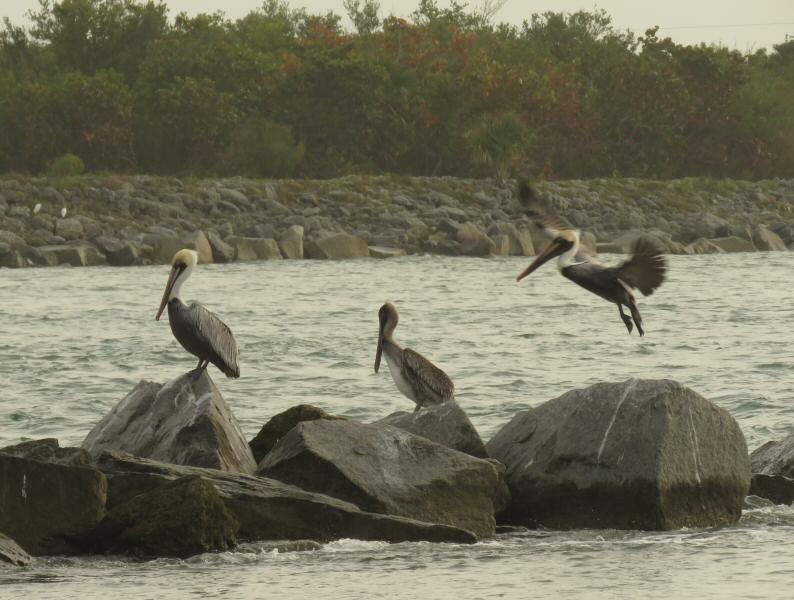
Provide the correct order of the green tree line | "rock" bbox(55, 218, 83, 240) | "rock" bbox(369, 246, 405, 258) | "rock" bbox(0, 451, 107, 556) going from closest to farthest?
"rock" bbox(0, 451, 107, 556) < "rock" bbox(55, 218, 83, 240) < "rock" bbox(369, 246, 405, 258) < the green tree line

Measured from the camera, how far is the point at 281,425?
36.2 ft

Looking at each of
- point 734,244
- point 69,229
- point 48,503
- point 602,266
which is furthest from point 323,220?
point 48,503

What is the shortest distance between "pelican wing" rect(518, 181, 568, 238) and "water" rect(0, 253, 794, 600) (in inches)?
102

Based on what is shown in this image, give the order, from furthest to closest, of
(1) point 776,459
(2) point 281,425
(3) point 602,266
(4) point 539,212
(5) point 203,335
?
1. (4) point 539,212
2. (3) point 602,266
3. (1) point 776,459
4. (2) point 281,425
5. (5) point 203,335

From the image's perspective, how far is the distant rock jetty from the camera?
37062 mm

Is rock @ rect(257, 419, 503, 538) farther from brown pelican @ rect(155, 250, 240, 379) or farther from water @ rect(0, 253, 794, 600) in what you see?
brown pelican @ rect(155, 250, 240, 379)

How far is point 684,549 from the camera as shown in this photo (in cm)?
912

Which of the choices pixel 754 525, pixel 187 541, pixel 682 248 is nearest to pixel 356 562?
pixel 187 541

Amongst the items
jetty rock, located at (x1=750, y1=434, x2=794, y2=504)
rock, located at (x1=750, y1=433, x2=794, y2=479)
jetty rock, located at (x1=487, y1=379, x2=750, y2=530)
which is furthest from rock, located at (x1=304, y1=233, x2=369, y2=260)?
jetty rock, located at (x1=487, y1=379, x2=750, y2=530)

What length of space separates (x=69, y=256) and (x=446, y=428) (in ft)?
84.7

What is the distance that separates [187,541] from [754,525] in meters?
3.56

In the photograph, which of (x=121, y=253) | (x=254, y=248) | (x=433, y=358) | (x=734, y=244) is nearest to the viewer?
(x=433, y=358)

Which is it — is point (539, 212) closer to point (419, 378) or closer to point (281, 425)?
point (419, 378)

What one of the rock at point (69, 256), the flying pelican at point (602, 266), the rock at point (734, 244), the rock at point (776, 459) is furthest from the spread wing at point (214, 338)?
the rock at point (734, 244)
